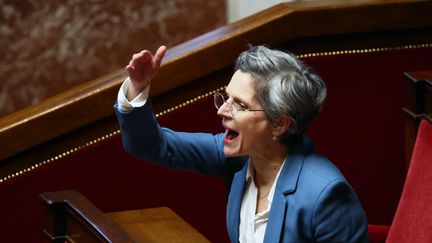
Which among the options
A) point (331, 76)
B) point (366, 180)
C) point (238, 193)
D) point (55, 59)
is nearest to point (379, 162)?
point (366, 180)

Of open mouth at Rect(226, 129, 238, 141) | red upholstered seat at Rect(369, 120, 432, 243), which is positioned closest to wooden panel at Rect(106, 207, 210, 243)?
open mouth at Rect(226, 129, 238, 141)

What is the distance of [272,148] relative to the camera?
1.92 meters

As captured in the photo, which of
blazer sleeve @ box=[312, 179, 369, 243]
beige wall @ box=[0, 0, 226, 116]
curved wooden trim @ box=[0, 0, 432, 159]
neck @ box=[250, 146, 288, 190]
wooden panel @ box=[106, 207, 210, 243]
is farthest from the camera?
beige wall @ box=[0, 0, 226, 116]

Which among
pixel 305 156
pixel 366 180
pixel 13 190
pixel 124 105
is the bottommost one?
pixel 366 180

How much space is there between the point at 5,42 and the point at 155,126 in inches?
53.3

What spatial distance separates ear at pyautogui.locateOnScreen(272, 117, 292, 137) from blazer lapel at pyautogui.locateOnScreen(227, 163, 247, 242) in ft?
0.41

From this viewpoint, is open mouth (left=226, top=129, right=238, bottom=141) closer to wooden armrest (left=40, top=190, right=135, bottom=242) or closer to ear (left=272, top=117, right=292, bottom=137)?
ear (left=272, top=117, right=292, bottom=137)

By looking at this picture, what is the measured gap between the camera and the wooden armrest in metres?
1.85

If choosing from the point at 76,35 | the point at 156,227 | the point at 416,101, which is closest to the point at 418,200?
the point at 416,101

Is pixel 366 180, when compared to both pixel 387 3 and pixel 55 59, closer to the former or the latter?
pixel 387 3

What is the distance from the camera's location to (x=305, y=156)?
1.90 m

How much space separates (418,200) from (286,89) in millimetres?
349

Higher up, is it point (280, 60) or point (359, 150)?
point (280, 60)

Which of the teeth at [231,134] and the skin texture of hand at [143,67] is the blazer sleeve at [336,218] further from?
the skin texture of hand at [143,67]
